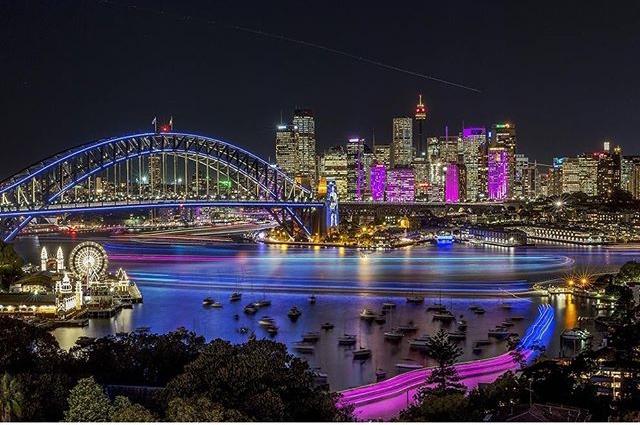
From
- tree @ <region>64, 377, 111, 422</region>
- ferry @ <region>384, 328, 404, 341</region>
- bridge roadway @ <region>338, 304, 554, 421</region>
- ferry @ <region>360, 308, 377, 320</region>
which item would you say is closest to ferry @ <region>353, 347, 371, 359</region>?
ferry @ <region>384, 328, 404, 341</region>

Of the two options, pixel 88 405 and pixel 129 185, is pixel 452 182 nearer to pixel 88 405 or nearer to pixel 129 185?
pixel 129 185

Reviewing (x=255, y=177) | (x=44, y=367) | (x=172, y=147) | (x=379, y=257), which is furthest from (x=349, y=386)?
(x=255, y=177)

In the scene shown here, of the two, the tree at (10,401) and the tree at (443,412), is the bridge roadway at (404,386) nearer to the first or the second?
the tree at (443,412)

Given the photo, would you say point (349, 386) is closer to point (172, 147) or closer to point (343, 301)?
point (343, 301)

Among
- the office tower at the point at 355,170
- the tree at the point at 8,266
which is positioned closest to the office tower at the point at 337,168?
the office tower at the point at 355,170

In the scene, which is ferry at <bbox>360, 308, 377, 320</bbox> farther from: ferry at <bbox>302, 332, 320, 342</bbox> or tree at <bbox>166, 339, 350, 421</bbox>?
tree at <bbox>166, 339, 350, 421</bbox>
